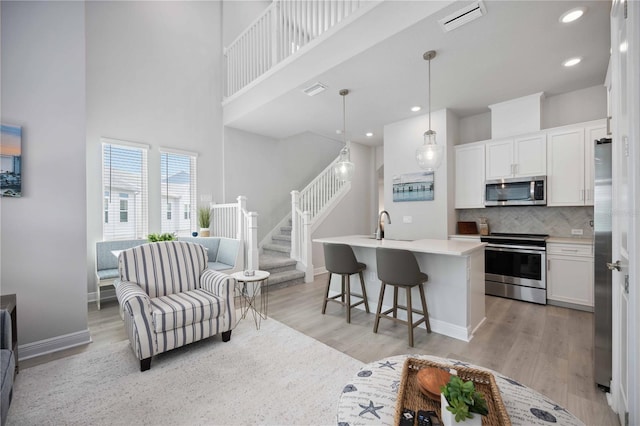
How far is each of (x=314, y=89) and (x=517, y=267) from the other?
391 cm

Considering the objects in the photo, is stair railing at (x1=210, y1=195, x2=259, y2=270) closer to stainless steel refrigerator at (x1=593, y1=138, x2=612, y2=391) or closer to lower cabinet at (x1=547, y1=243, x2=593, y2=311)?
stainless steel refrigerator at (x1=593, y1=138, x2=612, y2=391)

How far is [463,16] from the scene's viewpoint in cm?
243

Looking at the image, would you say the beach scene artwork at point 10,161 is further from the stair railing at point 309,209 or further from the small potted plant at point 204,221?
the stair railing at point 309,209

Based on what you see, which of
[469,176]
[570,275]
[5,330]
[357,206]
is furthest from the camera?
[357,206]

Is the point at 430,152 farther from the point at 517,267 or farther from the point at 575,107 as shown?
the point at 575,107

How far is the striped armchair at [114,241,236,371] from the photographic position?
2.27 meters

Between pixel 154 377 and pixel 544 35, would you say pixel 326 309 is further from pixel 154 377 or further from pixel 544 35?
pixel 544 35

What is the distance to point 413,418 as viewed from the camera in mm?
984

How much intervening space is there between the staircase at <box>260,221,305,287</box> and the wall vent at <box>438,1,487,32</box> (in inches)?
161

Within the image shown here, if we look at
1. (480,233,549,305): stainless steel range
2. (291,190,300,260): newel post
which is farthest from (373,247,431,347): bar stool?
(291,190,300,260): newel post

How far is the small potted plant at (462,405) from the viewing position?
89cm

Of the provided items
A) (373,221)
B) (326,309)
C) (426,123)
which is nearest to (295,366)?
(326,309)

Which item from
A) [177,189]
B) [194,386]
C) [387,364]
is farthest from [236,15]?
[387,364]

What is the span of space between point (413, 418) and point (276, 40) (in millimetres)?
4843
